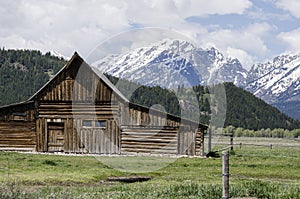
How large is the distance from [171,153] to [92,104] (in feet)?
24.9

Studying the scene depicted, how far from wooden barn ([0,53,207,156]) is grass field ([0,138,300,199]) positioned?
9347 mm

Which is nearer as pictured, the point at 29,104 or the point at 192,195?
the point at 192,195

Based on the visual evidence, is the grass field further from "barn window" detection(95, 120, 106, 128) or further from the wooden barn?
"barn window" detection(95, 120, 106, 128)

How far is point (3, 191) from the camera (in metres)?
13.9

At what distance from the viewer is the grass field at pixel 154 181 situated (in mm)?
16906

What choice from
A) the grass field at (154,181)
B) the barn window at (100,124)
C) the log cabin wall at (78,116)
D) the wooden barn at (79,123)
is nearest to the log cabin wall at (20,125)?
the wooden barn at (79,123)

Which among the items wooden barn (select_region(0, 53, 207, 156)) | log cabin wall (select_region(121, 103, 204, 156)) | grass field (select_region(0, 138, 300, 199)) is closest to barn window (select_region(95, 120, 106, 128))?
wooden barn (select_region(0, 53, 207, 156))

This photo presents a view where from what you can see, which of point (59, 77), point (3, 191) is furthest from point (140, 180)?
point (59, 77)

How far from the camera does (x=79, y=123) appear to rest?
4569 centimetres

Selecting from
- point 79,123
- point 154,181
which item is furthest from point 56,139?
point 154,181

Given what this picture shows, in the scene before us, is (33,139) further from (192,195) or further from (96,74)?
(192,195)

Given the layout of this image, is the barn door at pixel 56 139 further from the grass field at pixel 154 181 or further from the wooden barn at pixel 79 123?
the grass field at pixel 154 181

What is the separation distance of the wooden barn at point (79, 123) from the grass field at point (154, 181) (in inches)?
368

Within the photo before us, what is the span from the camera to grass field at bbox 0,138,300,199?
16906mm
